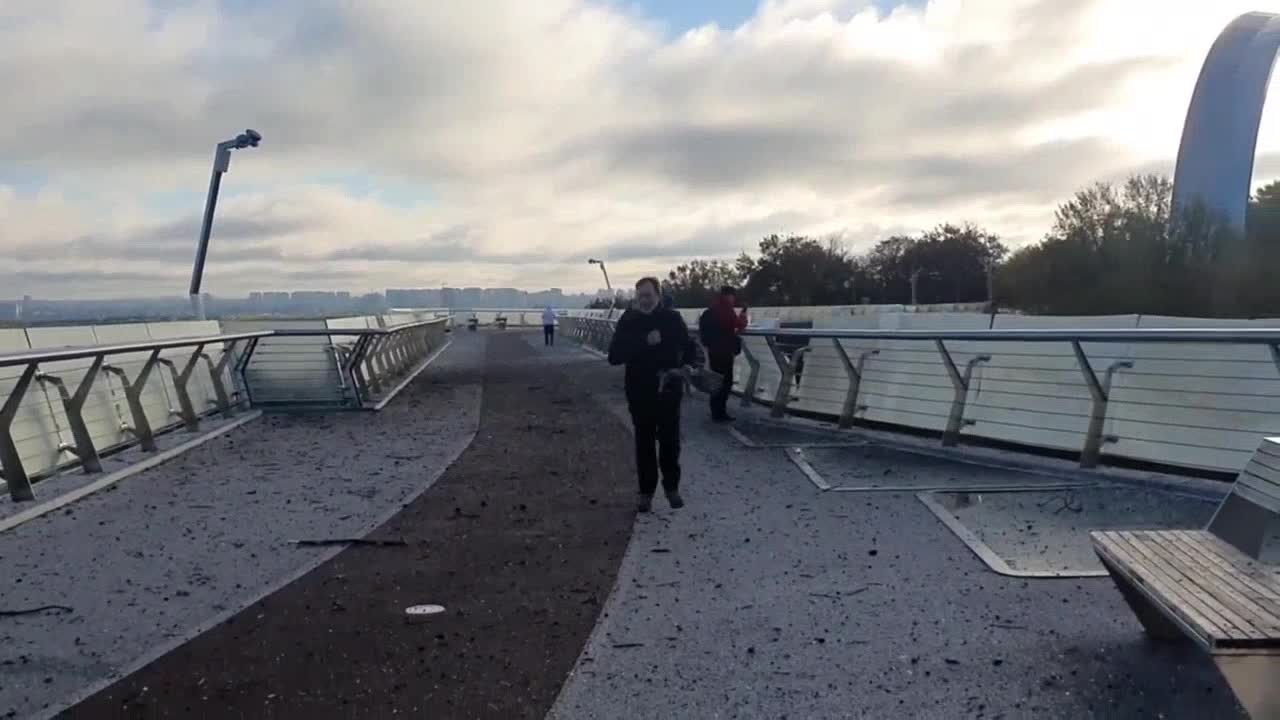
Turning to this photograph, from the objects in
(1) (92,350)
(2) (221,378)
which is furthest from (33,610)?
(2) (221,378)

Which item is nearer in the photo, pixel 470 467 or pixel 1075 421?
pixel 1075 421

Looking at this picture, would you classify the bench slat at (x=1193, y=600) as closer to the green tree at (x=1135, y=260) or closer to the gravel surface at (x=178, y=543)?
the gravel surface at (x=178, y=543)

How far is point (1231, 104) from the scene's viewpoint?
58.8 metres

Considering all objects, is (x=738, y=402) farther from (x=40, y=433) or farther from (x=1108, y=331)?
(x=40, y=433)

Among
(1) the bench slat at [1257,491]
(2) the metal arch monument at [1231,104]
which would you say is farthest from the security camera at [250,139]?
(2) the metal arch monument at [1231,104]

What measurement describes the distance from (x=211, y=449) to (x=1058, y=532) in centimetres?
924

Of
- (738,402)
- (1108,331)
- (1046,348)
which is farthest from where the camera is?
(738,402)

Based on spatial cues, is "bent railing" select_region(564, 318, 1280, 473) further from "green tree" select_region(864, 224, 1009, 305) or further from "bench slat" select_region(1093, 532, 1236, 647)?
"green tree" select_region(864, 224, 1009, 305)

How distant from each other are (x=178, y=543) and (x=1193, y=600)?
20.8 feet

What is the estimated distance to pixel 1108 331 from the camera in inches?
341

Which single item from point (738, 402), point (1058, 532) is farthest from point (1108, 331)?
point (738, 402)

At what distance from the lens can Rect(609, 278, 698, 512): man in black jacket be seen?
27.4 ft

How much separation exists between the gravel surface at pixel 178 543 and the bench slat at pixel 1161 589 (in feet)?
14.4

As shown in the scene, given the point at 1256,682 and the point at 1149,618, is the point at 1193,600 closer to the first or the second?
the point at 1256,682
